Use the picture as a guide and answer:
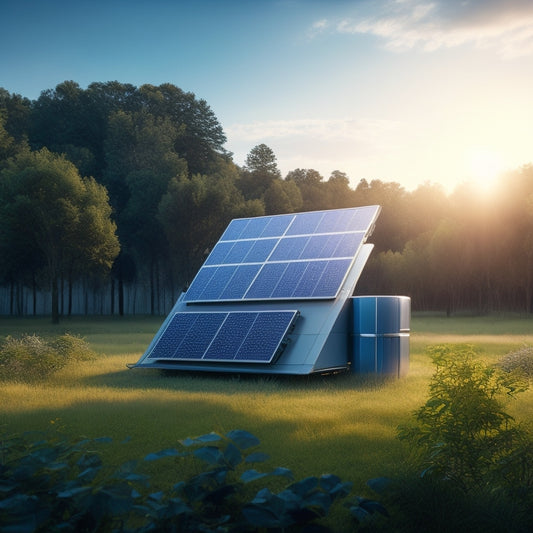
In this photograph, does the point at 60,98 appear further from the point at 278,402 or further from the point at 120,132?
the point at 278,402

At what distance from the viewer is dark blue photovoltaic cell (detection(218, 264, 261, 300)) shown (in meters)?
16.2

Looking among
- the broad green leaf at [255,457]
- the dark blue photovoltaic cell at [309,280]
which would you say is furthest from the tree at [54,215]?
the broad green leaf at [255,457]

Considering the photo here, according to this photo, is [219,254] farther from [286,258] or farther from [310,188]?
[310,188]

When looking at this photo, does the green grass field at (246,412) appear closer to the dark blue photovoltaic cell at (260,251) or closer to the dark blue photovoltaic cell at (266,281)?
the dark blue photovoltaic cell at (266,281)

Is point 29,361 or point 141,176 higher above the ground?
point 141,176

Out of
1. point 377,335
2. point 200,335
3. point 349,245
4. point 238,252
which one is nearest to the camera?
point 377,335

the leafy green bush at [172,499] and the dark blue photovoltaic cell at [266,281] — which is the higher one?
the dark blue photovoltaic cell at [266,281]

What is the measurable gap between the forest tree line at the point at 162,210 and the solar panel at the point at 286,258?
29.2 m

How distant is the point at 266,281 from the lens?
1605cm

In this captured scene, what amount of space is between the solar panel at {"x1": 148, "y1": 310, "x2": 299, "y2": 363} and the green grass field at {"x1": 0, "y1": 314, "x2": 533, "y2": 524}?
636mm

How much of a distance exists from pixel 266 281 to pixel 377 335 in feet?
11.3

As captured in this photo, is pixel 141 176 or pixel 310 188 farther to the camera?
pixel 310 188

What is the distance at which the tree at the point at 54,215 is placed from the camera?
43.8 m

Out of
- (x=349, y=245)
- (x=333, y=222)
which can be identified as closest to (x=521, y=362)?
(x=349, y=245)
